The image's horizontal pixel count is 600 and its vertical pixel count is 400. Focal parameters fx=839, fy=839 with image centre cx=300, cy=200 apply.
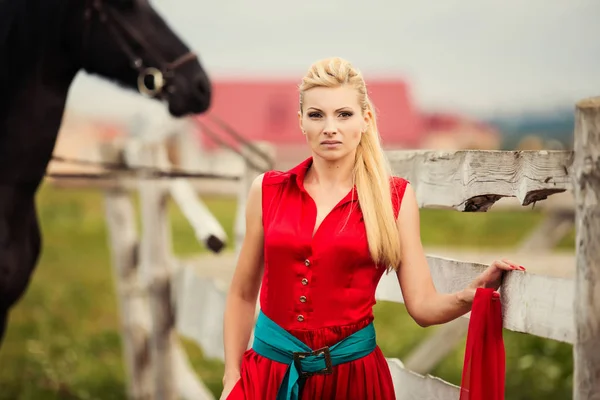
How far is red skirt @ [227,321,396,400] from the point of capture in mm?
1935

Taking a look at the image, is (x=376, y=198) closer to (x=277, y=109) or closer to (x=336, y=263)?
(x=336, y=263)

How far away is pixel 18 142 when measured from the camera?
361 cm

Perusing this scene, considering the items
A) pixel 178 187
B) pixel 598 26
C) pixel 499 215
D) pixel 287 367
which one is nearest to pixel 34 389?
pixel 178 187

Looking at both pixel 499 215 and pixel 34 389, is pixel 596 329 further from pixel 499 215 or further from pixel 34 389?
pixel 499 215

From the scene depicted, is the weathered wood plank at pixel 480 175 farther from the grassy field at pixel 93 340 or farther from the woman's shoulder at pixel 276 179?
the grassy field at pixel 93 340

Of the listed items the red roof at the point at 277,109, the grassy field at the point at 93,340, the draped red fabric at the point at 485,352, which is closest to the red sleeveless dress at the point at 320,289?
the draped red fabric at the point at 485,352

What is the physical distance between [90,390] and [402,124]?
30243mm

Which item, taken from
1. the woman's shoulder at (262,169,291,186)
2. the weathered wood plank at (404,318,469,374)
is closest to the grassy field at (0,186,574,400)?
the weathered wood plank at (404,318,469,374)

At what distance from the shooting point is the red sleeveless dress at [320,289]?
1.92 metres

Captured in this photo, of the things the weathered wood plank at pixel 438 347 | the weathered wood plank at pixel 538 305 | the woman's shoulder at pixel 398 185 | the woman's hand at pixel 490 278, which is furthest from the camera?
the weathered wood plank at pixel 438 347

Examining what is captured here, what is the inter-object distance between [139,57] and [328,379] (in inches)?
105

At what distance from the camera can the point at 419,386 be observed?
237 cm

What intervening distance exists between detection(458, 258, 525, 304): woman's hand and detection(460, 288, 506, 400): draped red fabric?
0.03 metres

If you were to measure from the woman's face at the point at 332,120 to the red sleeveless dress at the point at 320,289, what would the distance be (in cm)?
12
